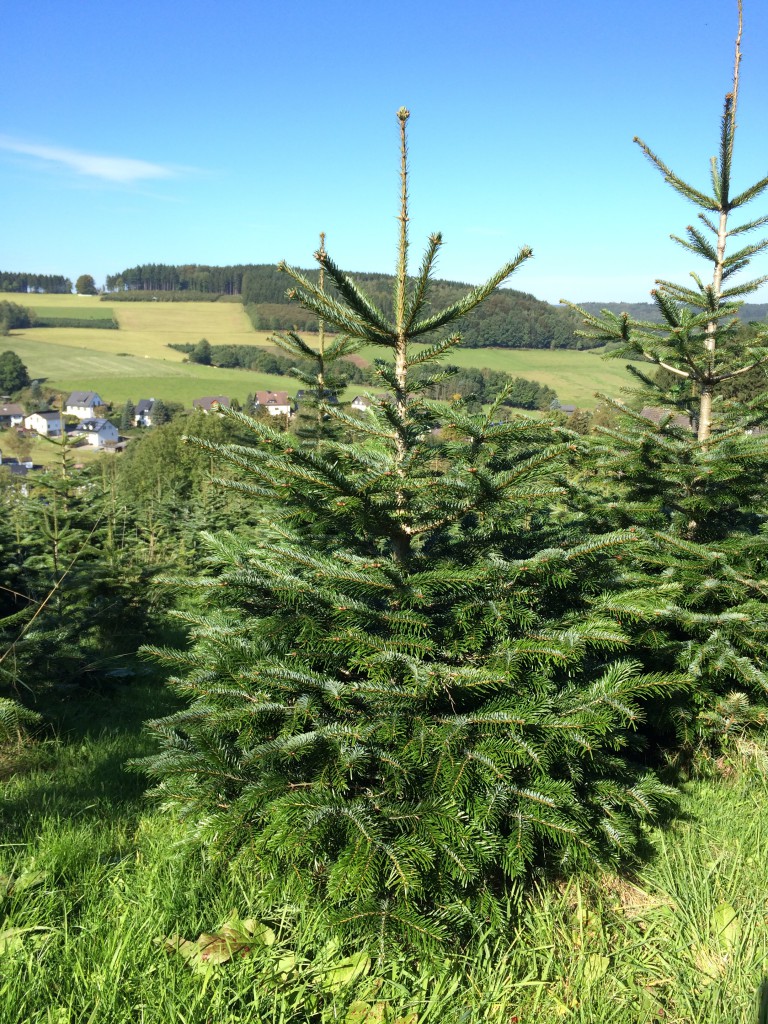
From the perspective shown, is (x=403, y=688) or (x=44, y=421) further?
(x=44, y=421)

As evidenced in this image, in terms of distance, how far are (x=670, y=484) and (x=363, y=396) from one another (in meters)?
3.18

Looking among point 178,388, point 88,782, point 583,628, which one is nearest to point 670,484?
point 583,628

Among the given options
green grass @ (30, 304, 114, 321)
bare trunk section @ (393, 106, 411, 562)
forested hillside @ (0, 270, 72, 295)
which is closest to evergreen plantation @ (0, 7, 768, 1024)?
bare trunk section @ (393, 106, 411, 562)

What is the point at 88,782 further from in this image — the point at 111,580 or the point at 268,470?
the point at 111,580

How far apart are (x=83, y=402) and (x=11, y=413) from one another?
409 inches

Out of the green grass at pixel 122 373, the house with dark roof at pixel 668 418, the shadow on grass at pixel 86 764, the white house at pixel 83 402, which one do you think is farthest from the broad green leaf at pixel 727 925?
the white house at pixel 83 402

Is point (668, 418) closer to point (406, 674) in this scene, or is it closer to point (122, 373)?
point (406, 674)

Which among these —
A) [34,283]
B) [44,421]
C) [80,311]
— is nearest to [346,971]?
[44,421]

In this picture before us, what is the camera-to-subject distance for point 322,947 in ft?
9.04

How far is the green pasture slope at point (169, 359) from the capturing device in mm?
66375

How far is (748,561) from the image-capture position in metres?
4.82

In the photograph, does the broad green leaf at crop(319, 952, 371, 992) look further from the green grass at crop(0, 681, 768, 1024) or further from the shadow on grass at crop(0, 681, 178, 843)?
the shadow on grass at crop(0, 681, 178, 843)

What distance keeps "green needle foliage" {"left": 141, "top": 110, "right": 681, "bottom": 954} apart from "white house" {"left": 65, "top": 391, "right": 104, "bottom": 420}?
8230cm

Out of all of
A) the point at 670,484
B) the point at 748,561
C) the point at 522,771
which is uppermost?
the point at 670,484
